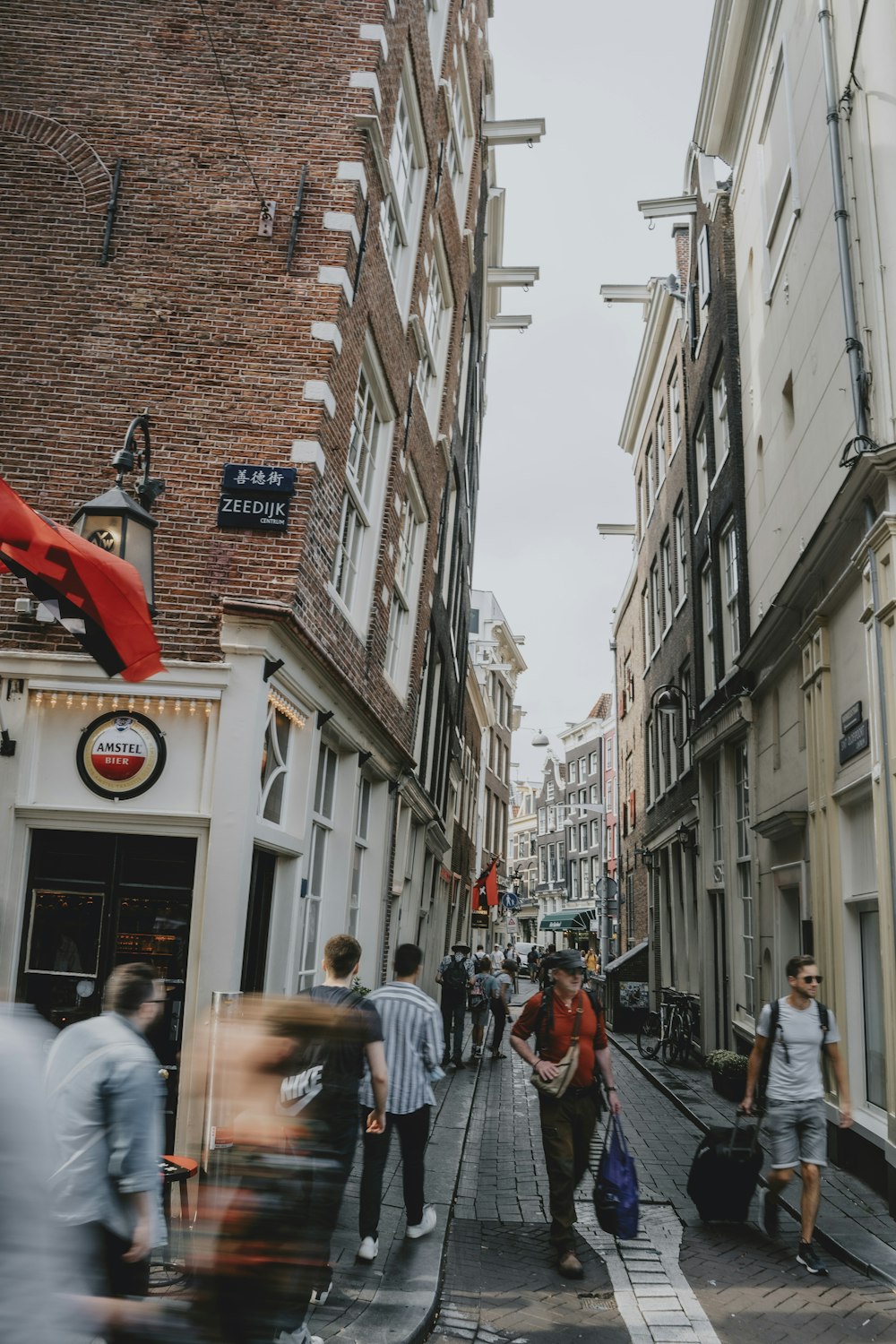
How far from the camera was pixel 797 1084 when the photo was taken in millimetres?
6422

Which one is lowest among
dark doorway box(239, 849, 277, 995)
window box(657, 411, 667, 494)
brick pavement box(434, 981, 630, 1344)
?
brick pavement box(434, 981, 630, 1344)

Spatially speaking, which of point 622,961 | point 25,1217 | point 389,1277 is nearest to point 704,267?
point 622,961

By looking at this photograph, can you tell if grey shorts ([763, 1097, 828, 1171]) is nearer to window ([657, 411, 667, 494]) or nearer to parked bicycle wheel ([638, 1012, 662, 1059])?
parked bicycle wheel ([638, 1012, 662, 1059])

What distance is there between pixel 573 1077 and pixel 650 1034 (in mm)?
14214

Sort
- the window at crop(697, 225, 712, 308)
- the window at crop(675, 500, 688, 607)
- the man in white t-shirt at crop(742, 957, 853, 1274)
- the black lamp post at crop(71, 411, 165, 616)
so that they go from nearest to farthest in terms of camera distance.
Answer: the man in white t-shirt at crop(742, 957, 853, 1274)
the black lamp post at crop(71, 411, 165, 616)
the window at crop(697, 225, 712, 308)
the window at crop(675, 500, 688, 607)

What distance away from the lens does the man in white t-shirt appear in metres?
6.36

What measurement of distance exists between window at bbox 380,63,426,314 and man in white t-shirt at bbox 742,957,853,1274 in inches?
339

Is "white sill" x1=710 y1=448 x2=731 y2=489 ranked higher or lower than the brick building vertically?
higher

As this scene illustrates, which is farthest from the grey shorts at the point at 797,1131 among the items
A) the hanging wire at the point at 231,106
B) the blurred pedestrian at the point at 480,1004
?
the blurred pedestrian at the point at 480,1004

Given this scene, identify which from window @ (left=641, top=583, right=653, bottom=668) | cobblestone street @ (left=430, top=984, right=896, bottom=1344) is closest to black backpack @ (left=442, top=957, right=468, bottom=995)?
cobblestone street @ (left=430, top=984, right=896, bottom=1344)

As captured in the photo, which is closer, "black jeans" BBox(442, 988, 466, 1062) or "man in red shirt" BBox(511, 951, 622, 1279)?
"man in red shirt" BBox(511, 951, 622, 1279)

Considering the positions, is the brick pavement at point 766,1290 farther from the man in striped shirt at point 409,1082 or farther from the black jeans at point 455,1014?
the black jeans at point 455,1014

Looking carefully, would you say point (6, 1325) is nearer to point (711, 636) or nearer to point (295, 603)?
point (295, 603)

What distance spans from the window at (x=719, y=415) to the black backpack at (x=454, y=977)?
892 centimetres
